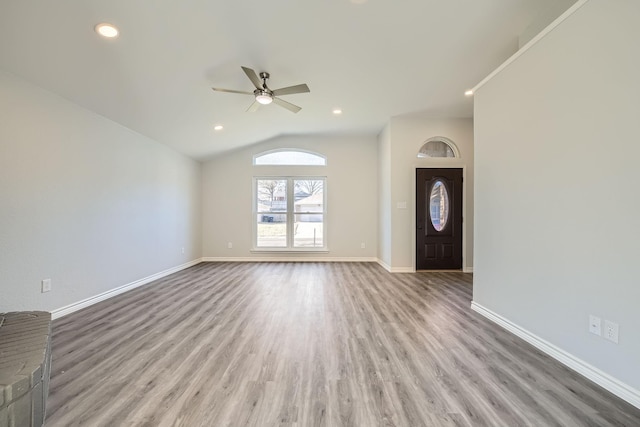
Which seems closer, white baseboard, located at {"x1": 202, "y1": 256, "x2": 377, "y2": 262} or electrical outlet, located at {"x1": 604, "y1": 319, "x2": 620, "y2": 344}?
electrical outlet, located at {"x1": 604, "y1": 319, "x2": 620, "y2": 344}

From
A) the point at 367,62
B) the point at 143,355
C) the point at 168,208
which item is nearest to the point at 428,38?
the point at 367,62

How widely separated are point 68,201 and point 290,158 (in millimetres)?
4414

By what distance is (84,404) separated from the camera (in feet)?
5.17

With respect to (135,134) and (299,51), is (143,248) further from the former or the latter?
(299,51)

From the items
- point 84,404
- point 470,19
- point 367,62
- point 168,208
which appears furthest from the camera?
point 168,208

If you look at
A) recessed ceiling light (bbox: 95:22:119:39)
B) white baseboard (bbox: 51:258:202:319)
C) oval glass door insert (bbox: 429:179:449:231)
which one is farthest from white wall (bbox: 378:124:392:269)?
recessed ceiling light (bbox: 95:22:119:39)

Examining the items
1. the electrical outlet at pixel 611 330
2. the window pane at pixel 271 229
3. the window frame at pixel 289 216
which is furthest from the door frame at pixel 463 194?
the electrical outlet at pixel 611 330

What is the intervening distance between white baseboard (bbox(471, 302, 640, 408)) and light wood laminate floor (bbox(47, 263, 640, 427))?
56 mm

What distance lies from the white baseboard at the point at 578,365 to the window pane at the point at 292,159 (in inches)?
195

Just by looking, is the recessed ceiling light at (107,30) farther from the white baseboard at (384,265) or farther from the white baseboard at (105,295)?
the white baseboard at (384,265)

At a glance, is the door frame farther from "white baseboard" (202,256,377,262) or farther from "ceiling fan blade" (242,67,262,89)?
"ceiling fan blade" (242,67,262,89)

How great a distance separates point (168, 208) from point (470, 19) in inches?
211

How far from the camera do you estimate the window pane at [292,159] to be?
6715 millimetres

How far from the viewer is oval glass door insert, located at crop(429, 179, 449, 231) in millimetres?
5430
